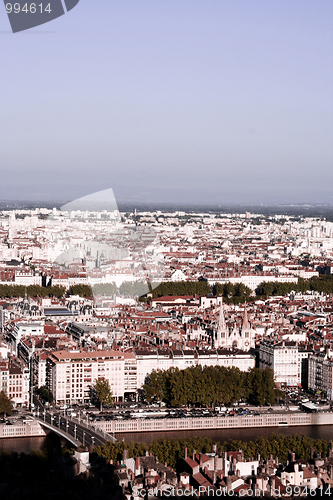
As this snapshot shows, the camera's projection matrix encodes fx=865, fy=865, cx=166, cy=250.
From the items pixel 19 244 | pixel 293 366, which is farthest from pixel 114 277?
pixel 19 244

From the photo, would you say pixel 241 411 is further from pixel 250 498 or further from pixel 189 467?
pixel 250 498

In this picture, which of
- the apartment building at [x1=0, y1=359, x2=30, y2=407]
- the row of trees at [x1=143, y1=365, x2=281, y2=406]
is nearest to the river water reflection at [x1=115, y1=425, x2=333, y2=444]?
the row of trees at [x1=143, y1=365, x2=281, y2=406]

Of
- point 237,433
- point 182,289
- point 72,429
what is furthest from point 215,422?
point 182,289

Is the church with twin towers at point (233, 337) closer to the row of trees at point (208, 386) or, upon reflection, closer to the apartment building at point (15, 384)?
the row of trees at point (208, 386)

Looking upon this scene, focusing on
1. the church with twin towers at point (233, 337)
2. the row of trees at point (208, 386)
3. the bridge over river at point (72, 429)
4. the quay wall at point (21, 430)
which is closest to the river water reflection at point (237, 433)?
the bridge over river at point (72, 429)

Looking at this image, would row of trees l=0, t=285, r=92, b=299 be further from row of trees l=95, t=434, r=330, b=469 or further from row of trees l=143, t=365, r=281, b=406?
row of trees l=95, t=434, r=330, b=469
